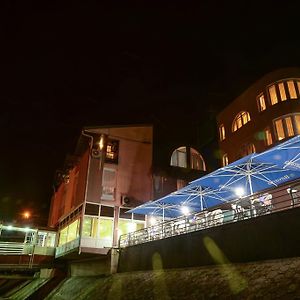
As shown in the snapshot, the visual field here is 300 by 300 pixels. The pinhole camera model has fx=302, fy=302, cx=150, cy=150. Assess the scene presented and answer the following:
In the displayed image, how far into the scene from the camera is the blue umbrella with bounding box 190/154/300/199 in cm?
1329

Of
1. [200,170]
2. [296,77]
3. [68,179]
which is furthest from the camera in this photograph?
[68,179]

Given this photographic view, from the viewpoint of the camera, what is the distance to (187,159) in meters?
25.9

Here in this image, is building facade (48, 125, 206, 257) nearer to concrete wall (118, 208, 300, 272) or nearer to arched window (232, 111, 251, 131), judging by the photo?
arched window (232, 111, 251, 131)

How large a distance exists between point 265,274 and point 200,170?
56.9 ft

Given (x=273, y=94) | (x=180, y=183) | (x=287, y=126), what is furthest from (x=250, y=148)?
(x=180, y=183)

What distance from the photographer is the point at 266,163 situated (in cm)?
1314

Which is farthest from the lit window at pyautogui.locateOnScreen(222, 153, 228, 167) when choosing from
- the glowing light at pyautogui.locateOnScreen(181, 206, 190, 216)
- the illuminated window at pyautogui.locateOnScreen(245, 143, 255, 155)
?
the glowing light at pyautogui.locateOnScreen(181, 206, 190, 216)

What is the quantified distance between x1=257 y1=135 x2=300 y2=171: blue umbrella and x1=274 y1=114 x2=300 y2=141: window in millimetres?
6737

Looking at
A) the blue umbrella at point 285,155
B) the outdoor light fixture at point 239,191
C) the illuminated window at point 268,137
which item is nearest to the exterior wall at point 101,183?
the outdoor light fixture at point 239,191

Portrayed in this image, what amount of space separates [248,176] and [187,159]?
1243 cm

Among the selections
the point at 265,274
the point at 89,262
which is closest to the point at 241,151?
the point at 89,262

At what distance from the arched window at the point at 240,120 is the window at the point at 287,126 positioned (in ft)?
10.9

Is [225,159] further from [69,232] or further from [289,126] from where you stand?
[69,232]

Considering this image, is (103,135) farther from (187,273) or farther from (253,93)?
(187,273)
